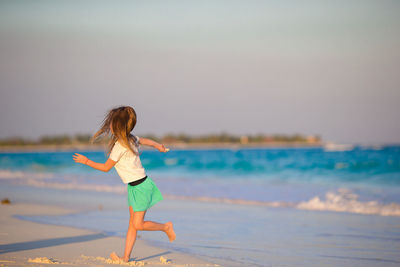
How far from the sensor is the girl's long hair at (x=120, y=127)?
4.56 metres

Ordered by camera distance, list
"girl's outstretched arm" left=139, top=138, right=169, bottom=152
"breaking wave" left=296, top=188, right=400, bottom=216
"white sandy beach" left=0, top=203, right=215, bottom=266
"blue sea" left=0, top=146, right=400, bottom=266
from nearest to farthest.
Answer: "girl's outstretched arm" left=139, top=138, right=169, bottom=152
"white sandy beach" left=0, top=203, right=215, bottom=266
"blue sea" left=0, top=146, right=400, bottom=266
"breaking wave" left=296, top=188, right=400, bottom=216

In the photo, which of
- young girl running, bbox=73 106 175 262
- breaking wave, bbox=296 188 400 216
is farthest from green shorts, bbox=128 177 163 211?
breaking wave, bbox=296 188 400 216

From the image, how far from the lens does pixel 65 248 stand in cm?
562

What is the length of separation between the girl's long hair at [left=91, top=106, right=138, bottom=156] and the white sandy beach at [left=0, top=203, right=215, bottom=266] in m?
1.27

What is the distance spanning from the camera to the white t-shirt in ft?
15.0

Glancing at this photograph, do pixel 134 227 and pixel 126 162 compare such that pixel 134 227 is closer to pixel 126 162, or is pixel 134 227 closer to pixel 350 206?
pixel 126 162

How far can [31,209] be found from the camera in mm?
9641

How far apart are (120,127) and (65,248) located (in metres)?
2.00

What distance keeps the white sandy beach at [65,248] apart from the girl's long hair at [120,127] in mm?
1270

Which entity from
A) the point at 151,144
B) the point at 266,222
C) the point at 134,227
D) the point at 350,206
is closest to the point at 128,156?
the point at 151,144

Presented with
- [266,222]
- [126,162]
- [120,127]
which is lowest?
[266,222]

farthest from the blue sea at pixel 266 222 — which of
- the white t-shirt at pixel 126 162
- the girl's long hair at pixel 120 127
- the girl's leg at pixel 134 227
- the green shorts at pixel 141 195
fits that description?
the girl's long hair at pixel 120 127

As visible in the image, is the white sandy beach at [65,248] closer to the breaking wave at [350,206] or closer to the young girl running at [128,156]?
the young girl running at [128,156]

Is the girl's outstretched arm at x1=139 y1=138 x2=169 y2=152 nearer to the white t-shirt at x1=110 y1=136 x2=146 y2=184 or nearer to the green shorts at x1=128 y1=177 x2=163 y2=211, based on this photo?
the white t-shirt at x1=110 y1=136 x2=146 y2=184
